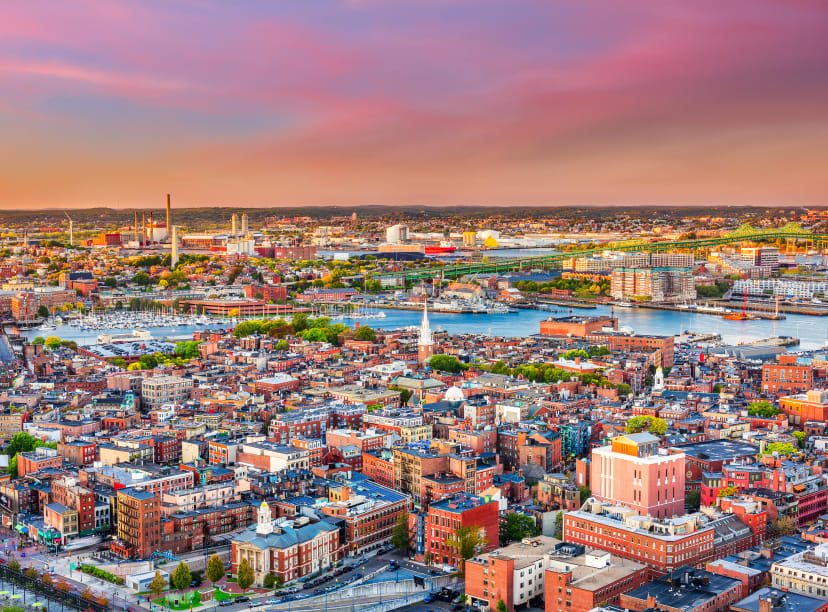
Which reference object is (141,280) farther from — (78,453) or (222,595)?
(222,595)

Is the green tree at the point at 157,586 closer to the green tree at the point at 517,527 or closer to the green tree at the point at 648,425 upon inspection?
the green tree at the point at 517,527

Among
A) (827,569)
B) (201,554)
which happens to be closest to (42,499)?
(201,554)

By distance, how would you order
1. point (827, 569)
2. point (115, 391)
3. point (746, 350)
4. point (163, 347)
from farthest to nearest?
point (163, 347) → point (746, 350) → point (115, 391) → point (827, 569)

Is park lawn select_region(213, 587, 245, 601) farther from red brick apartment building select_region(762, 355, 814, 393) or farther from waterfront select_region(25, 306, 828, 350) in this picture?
waterfront select_region(25, 306, 828, 350)

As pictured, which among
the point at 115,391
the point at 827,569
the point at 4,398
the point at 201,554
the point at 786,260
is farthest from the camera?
the point at 786,260

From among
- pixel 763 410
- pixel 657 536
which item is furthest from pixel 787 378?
pixel 657 536

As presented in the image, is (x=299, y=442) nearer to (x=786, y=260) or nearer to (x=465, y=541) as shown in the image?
(x=465, y=541)

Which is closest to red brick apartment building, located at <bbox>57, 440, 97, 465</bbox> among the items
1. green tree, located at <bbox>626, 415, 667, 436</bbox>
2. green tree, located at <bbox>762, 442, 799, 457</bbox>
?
green tree, located at <bbox>626, 415, 667, 436</bbox>
